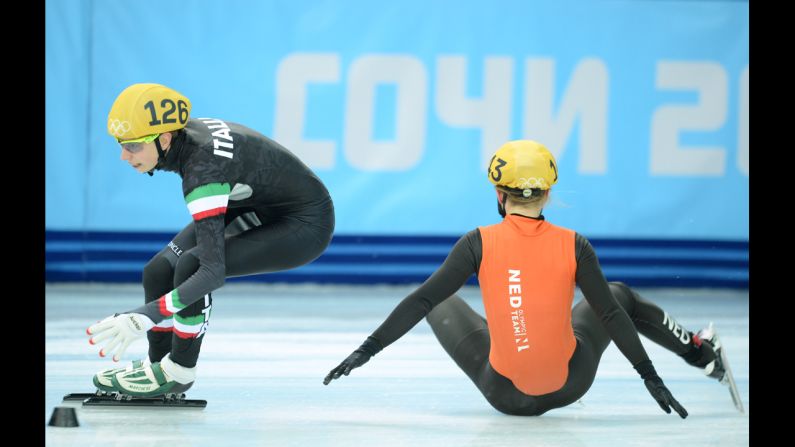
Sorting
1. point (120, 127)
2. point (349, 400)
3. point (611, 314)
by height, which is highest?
point (120, 127)

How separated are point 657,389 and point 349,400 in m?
1.41

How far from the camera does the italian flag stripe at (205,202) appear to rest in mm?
4051

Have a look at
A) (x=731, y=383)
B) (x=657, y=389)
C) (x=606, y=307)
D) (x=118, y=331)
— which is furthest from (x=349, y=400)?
→ (x=731, y=383)

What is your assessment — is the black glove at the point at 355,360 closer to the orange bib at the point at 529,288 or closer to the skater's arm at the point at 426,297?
the skater's arm at the point at 426,297

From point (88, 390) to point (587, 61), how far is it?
567cm

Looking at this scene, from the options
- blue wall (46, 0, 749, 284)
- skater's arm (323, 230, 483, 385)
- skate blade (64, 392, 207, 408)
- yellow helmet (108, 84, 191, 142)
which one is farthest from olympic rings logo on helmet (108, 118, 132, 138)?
blue wall (46, 0, 749, 284)

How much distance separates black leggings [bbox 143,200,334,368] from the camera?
4.35 meters

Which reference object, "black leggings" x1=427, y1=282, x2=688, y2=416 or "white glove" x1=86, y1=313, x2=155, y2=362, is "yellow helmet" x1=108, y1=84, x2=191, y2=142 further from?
"black leggings" x1=427, y1=282, x2=688, y2=416

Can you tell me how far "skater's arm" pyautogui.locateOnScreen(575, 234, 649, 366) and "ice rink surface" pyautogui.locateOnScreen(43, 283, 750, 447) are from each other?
0.34m

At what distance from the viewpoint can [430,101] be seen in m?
8.95

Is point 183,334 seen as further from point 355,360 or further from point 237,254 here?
point 355,360

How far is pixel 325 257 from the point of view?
30.2ft

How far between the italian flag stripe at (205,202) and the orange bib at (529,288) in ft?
3.25

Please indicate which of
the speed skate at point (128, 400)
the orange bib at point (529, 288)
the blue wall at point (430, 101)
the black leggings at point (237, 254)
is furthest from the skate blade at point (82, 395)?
the blue wall at point (430, 101)
